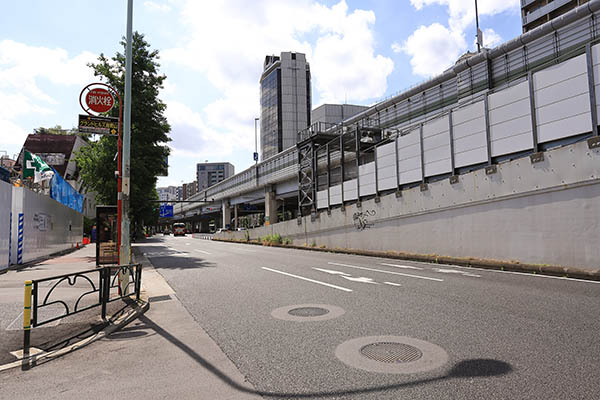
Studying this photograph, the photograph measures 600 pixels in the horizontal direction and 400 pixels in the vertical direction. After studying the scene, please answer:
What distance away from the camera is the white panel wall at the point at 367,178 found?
24.3 m

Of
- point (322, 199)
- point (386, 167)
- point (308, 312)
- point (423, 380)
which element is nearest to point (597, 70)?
point (386, 167)

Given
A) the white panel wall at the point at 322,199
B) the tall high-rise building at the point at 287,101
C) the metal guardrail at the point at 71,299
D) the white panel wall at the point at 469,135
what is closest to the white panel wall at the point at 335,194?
the white panel wall at the point at 322,199

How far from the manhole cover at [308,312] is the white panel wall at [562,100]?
12.0 metres

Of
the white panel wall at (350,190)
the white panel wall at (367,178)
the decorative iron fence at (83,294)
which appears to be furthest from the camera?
the white panel wall at (350,190)

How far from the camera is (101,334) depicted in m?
6.05

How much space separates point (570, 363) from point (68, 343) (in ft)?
21.9

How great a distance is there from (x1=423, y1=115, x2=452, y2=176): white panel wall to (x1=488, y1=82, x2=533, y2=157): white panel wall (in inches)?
103

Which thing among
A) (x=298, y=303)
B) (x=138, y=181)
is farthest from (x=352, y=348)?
(x=138, y=181)

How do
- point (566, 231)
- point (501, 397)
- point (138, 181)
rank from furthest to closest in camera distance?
point (138, 181) < point (566, 231) < point (501, 397)

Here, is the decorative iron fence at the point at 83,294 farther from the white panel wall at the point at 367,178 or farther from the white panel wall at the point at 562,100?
the white panel wall at the point at 367,178

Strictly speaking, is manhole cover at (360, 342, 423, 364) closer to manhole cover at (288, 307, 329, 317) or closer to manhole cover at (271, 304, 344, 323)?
manhole cover at (271, 304, 344, 323)

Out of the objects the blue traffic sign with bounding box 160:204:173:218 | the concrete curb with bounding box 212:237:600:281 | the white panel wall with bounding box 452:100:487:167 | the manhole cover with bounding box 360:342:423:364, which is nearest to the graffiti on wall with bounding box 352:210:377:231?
the concrete curb with bounding box 212:237:600:281

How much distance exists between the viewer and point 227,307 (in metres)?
7.88

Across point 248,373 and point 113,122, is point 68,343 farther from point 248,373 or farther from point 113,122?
point 113,122
